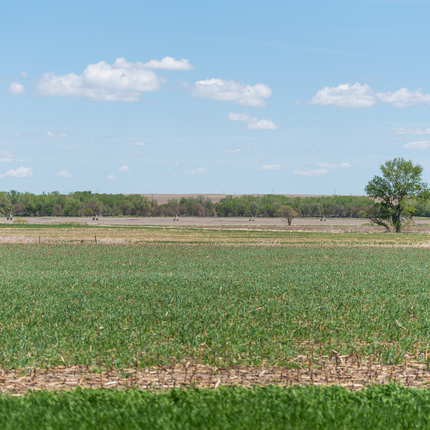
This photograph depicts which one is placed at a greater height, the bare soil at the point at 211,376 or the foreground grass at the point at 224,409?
the foreground grass at the point at 224,409

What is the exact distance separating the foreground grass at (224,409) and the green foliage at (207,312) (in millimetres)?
2385

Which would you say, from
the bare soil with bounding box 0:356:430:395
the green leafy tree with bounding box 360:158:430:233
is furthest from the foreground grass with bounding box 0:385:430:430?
the green leafy tree with bounding box 360:158:430:233

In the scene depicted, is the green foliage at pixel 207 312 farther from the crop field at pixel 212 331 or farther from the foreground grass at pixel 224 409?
the foreground grass at pixel 224 409

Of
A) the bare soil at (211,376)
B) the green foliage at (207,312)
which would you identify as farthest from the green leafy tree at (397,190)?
the bare soil at (211,376)

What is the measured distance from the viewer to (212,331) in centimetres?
1352

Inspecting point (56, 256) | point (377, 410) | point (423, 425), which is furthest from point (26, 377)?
point (56, 256)

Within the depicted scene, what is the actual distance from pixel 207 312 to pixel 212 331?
2437 millimetres

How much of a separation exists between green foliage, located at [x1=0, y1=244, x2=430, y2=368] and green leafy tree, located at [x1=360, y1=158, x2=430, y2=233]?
2570 inches

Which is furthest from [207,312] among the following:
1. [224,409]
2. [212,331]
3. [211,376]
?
[224,409]

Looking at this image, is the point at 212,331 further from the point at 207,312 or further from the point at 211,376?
the point at 211,376

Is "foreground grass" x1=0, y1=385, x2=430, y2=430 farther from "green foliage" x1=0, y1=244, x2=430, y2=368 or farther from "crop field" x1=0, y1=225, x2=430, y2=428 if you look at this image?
"green foliage" x1=0, y1=244, x2=430, y2=368

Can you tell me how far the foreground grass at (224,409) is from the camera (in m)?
7.57

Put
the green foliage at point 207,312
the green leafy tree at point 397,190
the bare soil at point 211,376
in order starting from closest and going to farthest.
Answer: the bare soil at point 211,376, the green foliage at point 207,312, the green leafy tree at point 397,190

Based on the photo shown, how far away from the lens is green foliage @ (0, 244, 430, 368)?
12.0 metres
